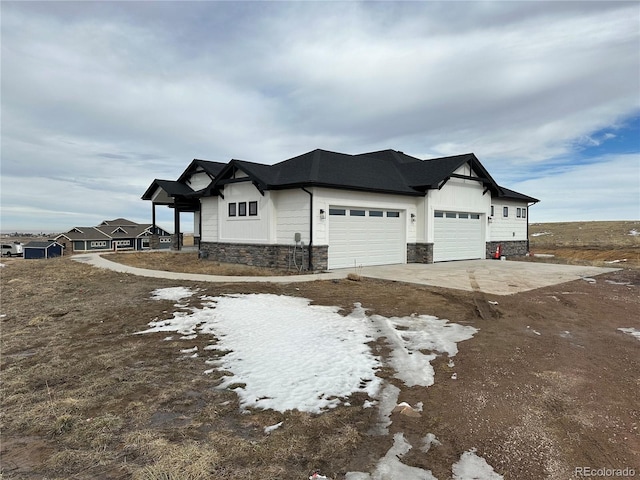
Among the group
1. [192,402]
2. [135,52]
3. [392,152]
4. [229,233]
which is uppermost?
[135,52]

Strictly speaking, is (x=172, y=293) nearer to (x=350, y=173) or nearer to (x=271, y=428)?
(x=271, y=428)

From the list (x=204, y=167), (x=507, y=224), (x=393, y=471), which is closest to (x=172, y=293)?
(x=393, y=471)

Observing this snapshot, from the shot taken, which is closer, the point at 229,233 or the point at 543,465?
the point at 543,465

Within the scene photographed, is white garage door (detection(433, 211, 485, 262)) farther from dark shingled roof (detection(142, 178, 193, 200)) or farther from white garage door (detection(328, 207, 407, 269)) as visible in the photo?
dark shingled roof (detection(142, 178, 193, 200))

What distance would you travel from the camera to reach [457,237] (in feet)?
65.0

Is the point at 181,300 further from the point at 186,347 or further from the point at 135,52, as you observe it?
the point at 135,52

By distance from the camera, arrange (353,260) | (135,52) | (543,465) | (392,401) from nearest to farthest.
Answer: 1. (543,465)
2. (392,401)
3. (135,52)
4. (353,260)

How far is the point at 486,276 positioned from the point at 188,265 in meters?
12.6

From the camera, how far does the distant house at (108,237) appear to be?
165 ft

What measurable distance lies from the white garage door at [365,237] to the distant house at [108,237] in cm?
3726

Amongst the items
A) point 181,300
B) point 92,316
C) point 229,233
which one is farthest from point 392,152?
point 92,316

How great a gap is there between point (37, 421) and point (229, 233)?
14.6m

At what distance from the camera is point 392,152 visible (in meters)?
22.1

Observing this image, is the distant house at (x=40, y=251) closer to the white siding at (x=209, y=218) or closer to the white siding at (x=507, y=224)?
the white siding at (x=209, y=218)
